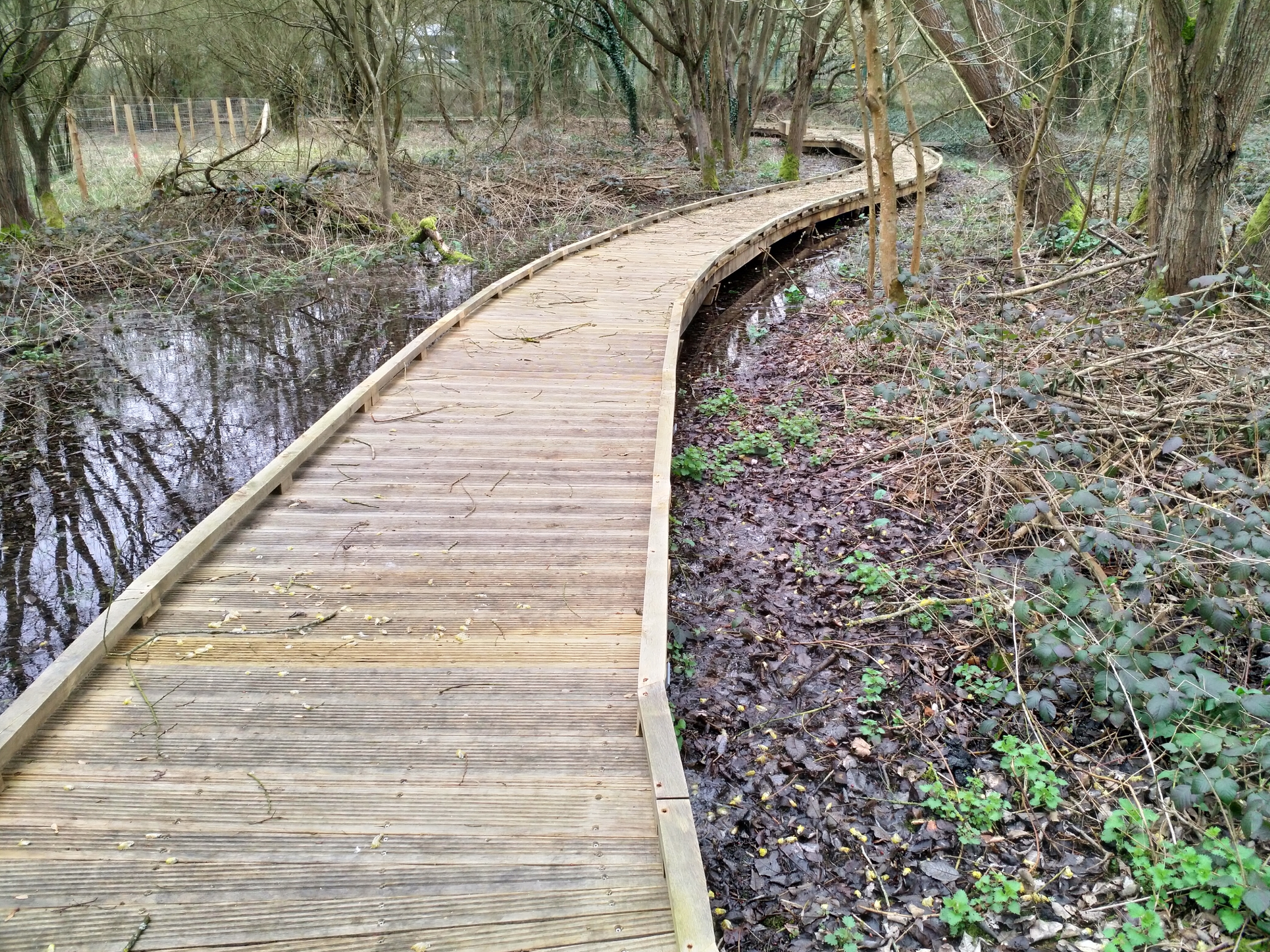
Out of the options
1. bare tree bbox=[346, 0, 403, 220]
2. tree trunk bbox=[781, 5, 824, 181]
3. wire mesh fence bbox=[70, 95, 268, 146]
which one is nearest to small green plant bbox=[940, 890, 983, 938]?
bare tree bbox=[346, 0, 403, 220]

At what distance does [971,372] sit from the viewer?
6.32 metres

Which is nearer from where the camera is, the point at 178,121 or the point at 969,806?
the point at 969,806

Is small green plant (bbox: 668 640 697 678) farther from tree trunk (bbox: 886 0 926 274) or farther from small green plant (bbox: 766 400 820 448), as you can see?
tree trunk (bbox: 886 0 926 274)

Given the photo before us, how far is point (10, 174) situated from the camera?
11.7 meters

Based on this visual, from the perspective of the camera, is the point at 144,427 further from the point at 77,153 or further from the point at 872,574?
the point at 77,153

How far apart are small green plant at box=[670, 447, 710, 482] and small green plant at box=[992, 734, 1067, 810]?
120 inches

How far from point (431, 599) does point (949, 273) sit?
8474 millimetres

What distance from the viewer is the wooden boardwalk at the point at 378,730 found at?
2400 mm

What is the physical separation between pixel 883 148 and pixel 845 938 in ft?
22.4

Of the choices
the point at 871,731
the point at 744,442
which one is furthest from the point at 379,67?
the point at 871,731

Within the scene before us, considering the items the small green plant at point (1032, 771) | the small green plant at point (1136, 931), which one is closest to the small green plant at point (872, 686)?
the small green plant at point (1032, 771)

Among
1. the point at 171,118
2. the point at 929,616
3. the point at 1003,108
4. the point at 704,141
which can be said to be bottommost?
the point at 929,616

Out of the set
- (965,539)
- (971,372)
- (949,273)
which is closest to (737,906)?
(965,539)

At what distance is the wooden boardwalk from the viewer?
240 cm
